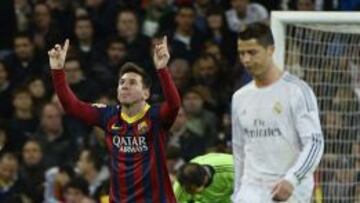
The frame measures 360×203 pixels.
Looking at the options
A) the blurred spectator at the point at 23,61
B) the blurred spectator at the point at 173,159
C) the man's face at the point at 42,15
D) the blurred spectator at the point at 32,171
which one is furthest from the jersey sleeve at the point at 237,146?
the man's face at the point at 42,15

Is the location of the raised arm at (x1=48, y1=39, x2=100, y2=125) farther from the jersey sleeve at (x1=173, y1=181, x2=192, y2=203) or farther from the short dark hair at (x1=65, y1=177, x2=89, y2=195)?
the short dark hair at (x1=65, y1=177, x2=89, y2=195)

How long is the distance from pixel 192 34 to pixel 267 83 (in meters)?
6.57

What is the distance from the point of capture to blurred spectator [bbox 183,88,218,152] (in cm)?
1346

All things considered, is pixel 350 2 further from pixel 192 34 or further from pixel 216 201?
pixel 216 201

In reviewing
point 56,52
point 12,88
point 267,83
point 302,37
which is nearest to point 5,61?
point 12,88

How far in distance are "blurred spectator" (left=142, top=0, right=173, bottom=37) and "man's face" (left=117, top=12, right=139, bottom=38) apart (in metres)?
0.30

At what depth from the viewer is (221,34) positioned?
1480 centimetres

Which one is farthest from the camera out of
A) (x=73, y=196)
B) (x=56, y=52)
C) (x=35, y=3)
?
(x=35, y=3)

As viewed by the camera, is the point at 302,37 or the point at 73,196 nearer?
the point at 302,37

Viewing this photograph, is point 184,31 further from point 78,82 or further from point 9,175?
point 9,175

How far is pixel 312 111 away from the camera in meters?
8.01

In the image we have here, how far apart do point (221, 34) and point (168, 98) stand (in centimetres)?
606

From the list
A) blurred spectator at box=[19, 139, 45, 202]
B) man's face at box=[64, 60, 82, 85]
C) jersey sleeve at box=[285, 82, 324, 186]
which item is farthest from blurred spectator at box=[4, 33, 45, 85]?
jersey sleeve at box=[285, 82, 324, 186]

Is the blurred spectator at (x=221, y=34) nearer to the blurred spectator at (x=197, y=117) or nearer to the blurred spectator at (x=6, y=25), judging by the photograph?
Result: the blurred spectator at (x=197, y=117)
